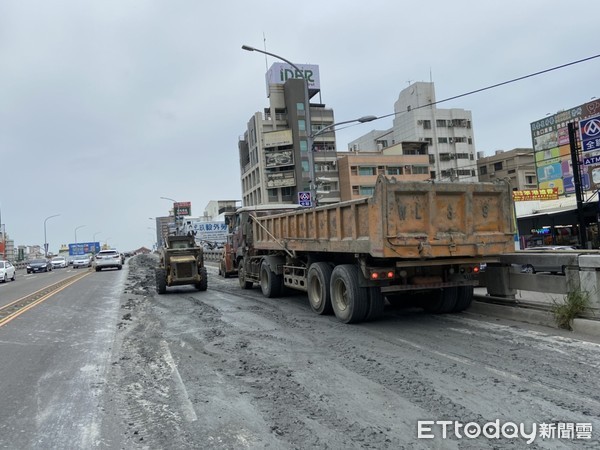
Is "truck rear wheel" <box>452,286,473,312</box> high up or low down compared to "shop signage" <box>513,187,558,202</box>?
→ down

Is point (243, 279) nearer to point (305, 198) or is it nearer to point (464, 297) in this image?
point (305, 198)

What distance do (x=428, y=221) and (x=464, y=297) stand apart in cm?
245

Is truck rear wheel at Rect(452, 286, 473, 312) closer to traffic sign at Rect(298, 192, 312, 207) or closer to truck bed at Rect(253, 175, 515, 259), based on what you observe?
truck bed at Rect(253, 175, 515, 259)

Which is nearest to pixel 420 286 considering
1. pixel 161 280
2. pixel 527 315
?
pixel 527 315

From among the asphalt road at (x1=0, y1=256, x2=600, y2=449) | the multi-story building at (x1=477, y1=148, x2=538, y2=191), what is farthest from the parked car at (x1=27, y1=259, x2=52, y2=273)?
the multi-story building at (x1=477, y1=148, x2=538, y2=191)

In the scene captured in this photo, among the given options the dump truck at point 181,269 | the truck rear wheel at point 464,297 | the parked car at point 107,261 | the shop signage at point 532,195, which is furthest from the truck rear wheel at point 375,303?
the parked car at point 107,261

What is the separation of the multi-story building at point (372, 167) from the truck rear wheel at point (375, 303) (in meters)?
65.3

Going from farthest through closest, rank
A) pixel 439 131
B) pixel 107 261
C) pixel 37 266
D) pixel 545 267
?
pixel 439 131 < pixel 37 266 < pixel 107 261 < pixel 545 267

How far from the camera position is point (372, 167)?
77125 mm

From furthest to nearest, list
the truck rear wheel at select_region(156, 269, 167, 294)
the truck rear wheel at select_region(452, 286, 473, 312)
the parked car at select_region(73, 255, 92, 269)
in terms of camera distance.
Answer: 1. the parked car at select_region(73, 255, 92, 269)
2. the truck rear wheel at select_region(156, 269, 167, 294)
3. the truck rear wheel at select_region(452, 286, 473, 312)

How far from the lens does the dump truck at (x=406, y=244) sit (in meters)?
7.97

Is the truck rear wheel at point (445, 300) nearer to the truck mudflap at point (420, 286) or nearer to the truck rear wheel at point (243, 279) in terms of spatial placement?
the truck mudflap at point (420, 286)

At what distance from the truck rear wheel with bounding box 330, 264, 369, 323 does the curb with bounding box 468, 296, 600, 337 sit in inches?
101

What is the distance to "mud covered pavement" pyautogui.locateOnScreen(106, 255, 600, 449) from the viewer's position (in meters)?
4.15
